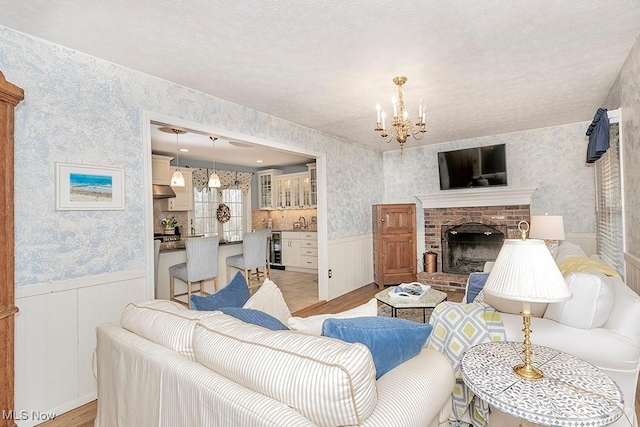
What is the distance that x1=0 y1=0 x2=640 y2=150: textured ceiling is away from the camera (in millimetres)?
1860

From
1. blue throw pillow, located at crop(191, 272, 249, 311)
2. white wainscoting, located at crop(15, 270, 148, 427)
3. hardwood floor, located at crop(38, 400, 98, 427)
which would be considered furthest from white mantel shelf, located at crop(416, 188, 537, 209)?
hardwood floor, located at crop(38, 400, 98, 427)

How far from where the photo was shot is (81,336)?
90.1 inches

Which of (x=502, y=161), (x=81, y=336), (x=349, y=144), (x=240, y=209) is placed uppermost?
(x=349, y=144)

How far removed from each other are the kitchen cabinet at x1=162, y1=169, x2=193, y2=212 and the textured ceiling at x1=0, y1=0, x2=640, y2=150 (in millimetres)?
3676

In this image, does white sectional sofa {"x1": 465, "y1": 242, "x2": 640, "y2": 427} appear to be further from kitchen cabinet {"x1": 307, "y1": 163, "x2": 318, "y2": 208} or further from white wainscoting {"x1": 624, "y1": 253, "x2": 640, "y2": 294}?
kitchen cabinet {"x1": 307, "y1": 163, "x2": 318, "y2": 208}

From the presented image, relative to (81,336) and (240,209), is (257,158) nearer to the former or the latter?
(240,209)

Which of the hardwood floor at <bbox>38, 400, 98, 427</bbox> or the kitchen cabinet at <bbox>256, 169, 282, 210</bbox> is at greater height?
the kitchen cabinet at <bbox>256, 169, 282, 210</bbox>

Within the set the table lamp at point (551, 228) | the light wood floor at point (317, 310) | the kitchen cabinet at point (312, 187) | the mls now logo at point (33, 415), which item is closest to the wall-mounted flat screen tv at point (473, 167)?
the table lamp at point (551, 228)

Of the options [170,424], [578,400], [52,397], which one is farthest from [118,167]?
[578,400]

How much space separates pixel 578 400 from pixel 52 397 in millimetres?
A: 2923

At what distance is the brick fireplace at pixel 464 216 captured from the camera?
4.95 meters

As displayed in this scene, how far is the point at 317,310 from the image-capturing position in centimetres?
436

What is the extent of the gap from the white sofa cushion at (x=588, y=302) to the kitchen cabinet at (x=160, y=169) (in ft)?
19.9

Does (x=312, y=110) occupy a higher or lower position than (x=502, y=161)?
higher
